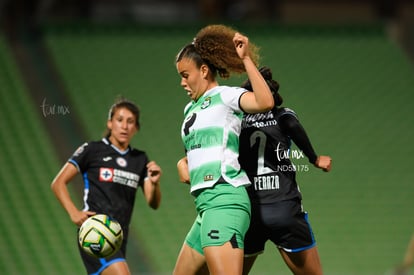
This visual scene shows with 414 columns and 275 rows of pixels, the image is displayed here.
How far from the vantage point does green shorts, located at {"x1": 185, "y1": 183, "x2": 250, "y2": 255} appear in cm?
386

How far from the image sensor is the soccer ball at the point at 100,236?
466 cm

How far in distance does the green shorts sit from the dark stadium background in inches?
89.7

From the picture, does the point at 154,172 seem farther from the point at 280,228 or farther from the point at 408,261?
the point at 408,261

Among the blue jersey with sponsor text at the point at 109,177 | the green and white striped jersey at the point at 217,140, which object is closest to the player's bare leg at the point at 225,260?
the green and white striped jersey at the point at 217,140

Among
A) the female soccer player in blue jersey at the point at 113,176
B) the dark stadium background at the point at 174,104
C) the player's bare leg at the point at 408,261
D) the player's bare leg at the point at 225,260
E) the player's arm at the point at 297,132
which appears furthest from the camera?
the dark stadium background at the point at 174,104

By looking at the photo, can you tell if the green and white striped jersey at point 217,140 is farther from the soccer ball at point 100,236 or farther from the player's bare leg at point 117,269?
the player's bare leg at point 117,269

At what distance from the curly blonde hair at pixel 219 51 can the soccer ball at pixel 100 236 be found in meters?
1.23

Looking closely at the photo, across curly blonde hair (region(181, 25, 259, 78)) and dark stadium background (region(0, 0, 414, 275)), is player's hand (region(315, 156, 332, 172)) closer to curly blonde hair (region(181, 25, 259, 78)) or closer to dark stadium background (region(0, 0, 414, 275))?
curly blonde hair (region(181, 25, 259, 78))

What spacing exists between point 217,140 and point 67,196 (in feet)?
5.13

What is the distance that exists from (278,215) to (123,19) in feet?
35.3

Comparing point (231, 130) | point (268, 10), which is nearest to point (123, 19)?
point (268, 10)

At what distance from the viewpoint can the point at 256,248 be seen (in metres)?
4.37

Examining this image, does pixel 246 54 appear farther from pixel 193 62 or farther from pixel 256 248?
pixel 256 248

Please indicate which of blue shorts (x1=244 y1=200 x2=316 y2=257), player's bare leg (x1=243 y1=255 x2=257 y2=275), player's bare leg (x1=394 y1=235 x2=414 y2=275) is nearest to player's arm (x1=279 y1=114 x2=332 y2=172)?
blue shorts (x1=244 y1=200 x2=316 y2=257)
